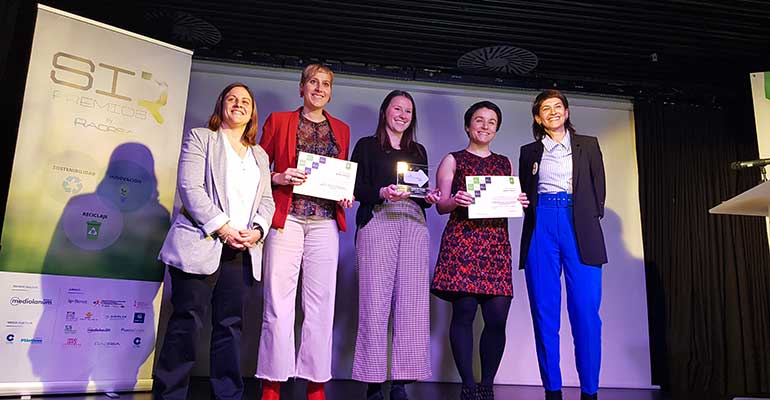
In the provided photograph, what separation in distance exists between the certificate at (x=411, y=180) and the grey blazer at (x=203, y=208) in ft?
1.96

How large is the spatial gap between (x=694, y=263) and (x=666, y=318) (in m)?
0.48

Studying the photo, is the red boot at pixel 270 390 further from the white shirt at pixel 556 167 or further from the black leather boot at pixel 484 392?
the white shirt at pixel 556 167

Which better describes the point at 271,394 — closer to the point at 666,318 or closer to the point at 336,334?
the point at 336,334

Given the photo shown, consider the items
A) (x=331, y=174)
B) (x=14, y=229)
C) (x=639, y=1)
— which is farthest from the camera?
(x=639, y=1)

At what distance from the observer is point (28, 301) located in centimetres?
268

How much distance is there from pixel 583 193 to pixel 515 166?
162cm

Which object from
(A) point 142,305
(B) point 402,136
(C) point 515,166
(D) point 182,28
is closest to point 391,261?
(B) point 402,136

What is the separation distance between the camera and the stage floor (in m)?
2.73

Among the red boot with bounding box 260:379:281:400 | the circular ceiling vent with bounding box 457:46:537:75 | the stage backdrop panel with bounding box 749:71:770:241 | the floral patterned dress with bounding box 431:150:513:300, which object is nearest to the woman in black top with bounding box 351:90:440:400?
the floral patterned dress with bounding box 431:150:513:300

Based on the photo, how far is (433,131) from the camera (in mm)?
4234

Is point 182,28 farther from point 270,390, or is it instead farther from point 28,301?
point 270,390

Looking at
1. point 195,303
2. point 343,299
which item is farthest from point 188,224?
point 343,299

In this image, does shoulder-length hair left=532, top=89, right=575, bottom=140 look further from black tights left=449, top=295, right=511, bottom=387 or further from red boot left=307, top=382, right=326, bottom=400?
red boot left=307, top=382, right=326, bottom=400

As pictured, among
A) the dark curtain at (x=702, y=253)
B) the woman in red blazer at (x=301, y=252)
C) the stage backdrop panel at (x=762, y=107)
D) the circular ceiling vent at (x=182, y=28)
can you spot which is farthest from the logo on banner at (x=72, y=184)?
the stage backdrop panel at (x=762, y=107)
